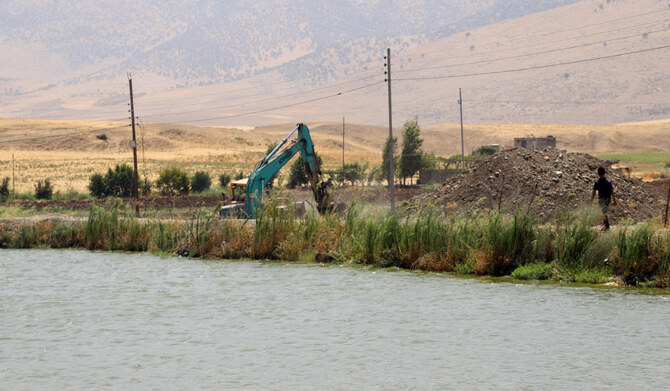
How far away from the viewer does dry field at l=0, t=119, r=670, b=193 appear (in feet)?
315

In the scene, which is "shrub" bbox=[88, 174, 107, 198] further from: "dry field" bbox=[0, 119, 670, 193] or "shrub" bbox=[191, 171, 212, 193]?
"dry field" bbox=[0, 119, 670, 193]

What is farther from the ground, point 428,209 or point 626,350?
point 428,209

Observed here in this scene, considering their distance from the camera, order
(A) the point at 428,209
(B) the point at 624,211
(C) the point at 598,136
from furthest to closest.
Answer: (C) the point at 598,136 < (B) the point at 624,211 < (A) the point at 428,209

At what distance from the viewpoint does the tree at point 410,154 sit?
216ft

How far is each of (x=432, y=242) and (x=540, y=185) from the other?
9658 millimetres

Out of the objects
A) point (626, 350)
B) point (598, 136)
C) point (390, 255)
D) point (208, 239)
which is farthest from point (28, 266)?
point (598, 136)

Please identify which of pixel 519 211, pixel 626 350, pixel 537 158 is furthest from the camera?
pixel 537 158

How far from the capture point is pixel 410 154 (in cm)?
6669

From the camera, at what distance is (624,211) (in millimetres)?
28828

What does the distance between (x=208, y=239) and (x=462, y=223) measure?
883cm

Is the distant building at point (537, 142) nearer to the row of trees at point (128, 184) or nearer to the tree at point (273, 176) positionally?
the tree at point (273, 176)

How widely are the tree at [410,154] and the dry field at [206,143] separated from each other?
24.0 metres

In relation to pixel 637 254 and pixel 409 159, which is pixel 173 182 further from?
pixel 637 254

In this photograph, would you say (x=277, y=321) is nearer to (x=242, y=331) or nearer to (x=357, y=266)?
(x=242, y=331)
